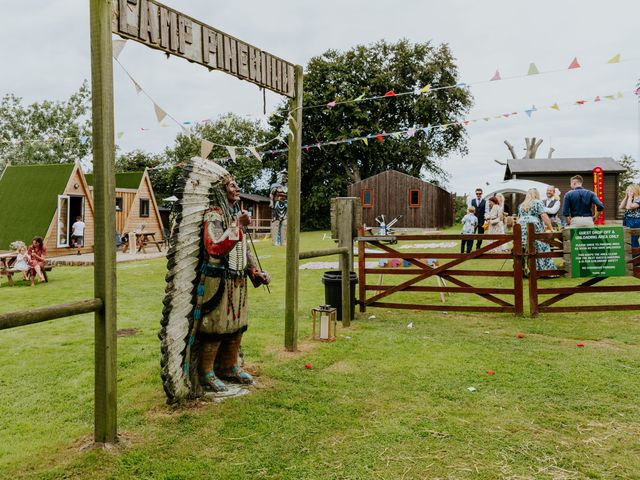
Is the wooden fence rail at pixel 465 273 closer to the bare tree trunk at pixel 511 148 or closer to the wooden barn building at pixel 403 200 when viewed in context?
the wooden barn building at pixel 403 200

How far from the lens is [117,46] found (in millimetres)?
3639

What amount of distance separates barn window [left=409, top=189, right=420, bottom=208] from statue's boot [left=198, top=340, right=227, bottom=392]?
98.0ft

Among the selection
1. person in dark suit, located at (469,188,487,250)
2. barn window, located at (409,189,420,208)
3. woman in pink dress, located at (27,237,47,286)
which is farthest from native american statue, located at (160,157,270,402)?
barn window, located at (409,189,420,208)

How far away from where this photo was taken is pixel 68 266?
17.4 metres

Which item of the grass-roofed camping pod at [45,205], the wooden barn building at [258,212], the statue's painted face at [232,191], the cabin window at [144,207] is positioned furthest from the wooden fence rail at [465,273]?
the wooden barn building at [258,212]

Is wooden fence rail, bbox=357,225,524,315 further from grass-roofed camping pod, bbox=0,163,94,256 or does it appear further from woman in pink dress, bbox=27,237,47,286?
grass-roofed camping pod, bbox=0,163,94,256

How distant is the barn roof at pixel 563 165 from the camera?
30016 mm

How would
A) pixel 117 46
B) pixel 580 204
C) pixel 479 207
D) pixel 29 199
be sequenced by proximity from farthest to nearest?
pixel 29 199, pixel 479 207, pixel 580 204, pixel 117 46

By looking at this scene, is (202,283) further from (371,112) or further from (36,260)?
(371,112)

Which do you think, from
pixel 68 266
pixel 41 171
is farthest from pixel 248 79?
pixel 41 171

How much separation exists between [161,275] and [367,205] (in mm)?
22003

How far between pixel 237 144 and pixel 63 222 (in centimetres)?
2830

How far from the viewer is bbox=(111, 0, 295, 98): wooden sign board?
150 inches

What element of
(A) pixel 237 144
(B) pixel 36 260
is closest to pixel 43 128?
(A) pixel 237 144
